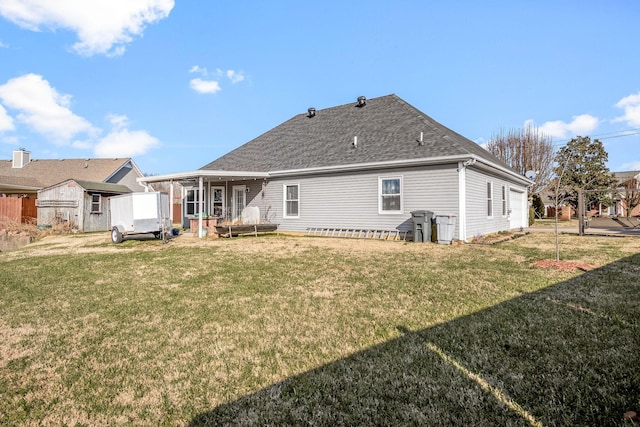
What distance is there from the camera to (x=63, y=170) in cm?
3027

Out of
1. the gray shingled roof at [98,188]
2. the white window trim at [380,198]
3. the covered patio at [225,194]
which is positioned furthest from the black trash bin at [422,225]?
the gray shingled roof at [98,188]

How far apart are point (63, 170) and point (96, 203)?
12686 mm

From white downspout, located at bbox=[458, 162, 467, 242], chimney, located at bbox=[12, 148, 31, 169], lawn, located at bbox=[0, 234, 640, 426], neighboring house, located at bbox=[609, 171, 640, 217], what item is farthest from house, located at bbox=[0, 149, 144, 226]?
neighboring house, located at bbox=[609, 171, 640, 217]

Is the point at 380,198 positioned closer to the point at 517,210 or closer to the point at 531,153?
the point at 517,210

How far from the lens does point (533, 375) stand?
8.64ft

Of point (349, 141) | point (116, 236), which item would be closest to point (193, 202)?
point (116, 236)

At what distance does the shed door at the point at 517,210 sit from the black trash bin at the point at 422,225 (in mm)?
8378

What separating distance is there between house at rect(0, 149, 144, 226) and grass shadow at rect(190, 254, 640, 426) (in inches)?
1165

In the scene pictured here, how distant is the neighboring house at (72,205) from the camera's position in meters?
20.2

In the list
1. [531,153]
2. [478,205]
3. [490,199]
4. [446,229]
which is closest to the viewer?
[446,229]

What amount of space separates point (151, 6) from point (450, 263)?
500 inches

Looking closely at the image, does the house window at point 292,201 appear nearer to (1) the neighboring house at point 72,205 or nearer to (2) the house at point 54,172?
(1) the neighboring house at point 72,205

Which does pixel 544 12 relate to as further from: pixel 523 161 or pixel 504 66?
pixel 523 161

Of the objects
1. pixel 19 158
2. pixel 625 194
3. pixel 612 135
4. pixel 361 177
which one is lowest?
pixel 625 194
